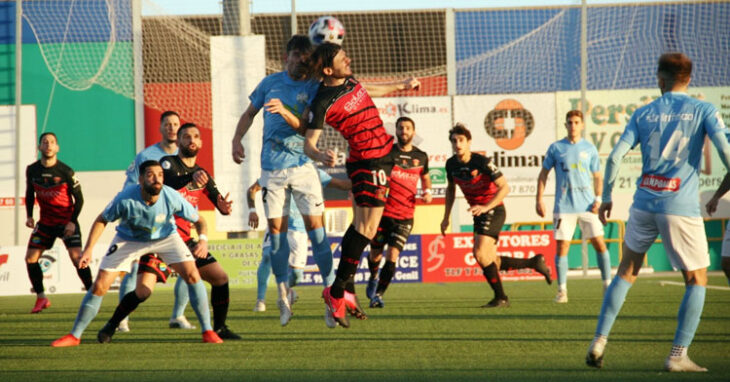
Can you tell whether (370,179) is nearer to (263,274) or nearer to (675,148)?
(675,148)

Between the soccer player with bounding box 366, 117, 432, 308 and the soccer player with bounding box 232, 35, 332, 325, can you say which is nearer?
the soccer player with bounding box 232, 35, 332, 325

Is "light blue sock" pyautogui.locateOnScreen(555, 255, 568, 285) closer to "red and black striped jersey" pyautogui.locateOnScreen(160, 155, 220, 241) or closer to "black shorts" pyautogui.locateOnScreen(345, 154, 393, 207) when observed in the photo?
"red and black striped jersey" pyautogui.locateOnScreen(160, 155, 220, 241)

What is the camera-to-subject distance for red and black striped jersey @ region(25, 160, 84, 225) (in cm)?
1227

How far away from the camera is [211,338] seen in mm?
7676

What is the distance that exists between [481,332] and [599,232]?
4.36 metres

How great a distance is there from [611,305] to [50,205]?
352 inches

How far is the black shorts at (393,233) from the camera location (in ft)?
36.7

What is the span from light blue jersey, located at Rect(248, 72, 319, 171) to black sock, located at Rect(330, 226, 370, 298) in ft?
4.45

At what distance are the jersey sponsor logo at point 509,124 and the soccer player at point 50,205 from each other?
11.9 metres

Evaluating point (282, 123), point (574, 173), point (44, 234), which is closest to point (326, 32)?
point (282, 123)

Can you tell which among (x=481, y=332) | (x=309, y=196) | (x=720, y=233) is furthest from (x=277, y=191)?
(x=720, y=233)

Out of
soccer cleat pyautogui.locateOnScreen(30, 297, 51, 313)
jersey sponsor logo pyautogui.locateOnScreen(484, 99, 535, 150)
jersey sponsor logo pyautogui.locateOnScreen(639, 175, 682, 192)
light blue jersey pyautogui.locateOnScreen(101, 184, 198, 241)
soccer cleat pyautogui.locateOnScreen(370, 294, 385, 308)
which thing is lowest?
soccer cleat pyautogui.locateOnScreen(30, 297, 51, 313)

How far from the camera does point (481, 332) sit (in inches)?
319

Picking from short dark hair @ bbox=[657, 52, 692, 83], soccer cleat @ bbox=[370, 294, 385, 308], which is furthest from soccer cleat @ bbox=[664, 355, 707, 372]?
soccer cleat @ bbox=[370, 294, 385, 308]
